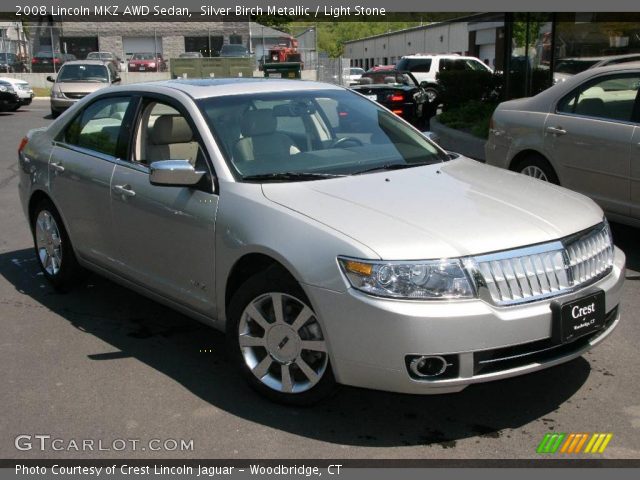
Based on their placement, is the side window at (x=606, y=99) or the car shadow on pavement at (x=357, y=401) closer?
the car shadow on pavement at (x=357, y=401)

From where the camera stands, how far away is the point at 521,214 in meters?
3.99

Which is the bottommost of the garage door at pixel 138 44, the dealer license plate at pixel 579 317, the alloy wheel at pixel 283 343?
the alloy wheel at pixel 283 343

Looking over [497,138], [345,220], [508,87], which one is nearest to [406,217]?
[345,220]

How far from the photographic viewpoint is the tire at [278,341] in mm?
3883

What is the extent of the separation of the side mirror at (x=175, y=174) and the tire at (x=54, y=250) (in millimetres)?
1809

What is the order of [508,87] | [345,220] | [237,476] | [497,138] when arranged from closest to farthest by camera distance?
[237,476] < [345,220] < [497,138] < [508,87]

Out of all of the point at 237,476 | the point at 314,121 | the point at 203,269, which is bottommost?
the point at 237,476

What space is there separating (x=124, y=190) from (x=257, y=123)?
3.27ft

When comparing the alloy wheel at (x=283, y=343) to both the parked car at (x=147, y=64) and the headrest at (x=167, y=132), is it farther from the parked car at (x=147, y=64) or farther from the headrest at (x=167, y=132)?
the parked car at (x=147, y=64)

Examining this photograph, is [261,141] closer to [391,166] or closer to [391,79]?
[391,166]

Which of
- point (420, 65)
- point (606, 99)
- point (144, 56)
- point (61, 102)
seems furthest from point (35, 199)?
point (144, 56)

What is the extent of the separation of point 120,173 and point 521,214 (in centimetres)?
261

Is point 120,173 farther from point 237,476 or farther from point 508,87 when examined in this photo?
point 508,87

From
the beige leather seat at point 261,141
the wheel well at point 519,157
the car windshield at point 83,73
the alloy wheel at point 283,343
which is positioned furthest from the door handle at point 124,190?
the car windshield at point 83,73
